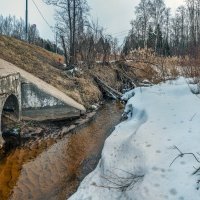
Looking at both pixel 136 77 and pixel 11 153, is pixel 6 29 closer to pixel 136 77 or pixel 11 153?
pixel 136 77

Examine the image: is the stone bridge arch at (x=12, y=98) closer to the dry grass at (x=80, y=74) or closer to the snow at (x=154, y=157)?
the dry grass at (x=80, y=74)

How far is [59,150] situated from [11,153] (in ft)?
4.57

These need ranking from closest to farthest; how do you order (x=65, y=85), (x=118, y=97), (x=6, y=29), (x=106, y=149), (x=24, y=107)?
1. (x=106, y=149)
2. (x=24, y=107)
3. (x=65, y=85)
4. (x=118, y=97)
5. (x=6, y=29)

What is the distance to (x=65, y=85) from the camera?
1844cm

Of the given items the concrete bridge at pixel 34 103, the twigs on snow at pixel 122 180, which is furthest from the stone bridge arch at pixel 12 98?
the twigs on snow at pixel 122 180

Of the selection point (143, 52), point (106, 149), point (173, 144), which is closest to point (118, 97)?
point (143, 52)

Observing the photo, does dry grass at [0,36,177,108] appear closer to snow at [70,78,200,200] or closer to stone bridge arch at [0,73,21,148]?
stone bridge arch at [0,73,21,148]

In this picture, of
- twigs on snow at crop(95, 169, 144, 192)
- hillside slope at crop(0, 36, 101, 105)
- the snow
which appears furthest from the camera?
hillside slope at crop(0, 36, 101, 105)

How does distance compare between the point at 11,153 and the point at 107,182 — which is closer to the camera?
the point at 107,182

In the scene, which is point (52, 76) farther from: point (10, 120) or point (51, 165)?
point (51, 165)

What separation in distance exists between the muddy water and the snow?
1.28 metres

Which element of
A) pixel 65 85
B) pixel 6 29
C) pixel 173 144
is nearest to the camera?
pixel 173 144

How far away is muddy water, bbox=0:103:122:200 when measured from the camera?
26.3 ft

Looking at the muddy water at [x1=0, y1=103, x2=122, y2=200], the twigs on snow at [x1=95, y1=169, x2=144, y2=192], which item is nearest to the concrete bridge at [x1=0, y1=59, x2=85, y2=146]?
the muddy water at [x1=0, y1=103, x2=122, y2=200]
